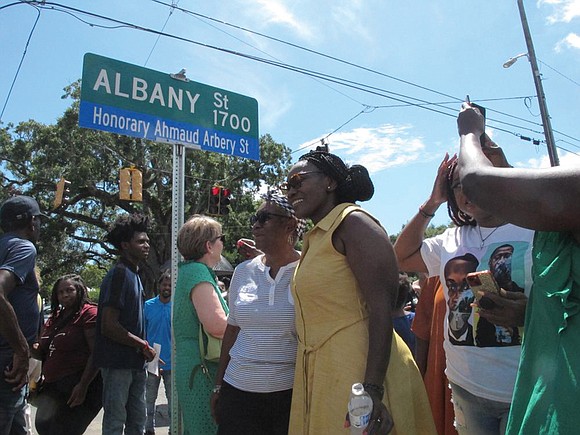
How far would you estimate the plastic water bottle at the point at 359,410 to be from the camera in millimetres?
1743

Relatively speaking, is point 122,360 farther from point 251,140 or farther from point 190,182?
point 190,182

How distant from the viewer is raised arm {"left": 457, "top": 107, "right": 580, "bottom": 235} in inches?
45.2

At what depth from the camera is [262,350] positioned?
97.0 inches

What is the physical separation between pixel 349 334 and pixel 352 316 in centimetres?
7

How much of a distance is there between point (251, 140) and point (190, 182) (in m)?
20.4

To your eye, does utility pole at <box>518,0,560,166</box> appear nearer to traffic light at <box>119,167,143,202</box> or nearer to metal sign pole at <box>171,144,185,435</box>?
traffic light at <box>119,167,143,202</box>

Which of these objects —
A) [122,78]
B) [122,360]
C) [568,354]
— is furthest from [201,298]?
[568,354]

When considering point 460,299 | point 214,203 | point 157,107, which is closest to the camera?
point 460,299

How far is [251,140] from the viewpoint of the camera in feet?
14.8

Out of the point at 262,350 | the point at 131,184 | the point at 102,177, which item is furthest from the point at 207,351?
the point at 102,177

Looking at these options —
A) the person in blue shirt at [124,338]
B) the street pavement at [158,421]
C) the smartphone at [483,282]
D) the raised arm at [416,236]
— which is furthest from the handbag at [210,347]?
the street pavement at [158,421]

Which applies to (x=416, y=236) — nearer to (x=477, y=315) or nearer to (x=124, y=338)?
(x=477, y=315)

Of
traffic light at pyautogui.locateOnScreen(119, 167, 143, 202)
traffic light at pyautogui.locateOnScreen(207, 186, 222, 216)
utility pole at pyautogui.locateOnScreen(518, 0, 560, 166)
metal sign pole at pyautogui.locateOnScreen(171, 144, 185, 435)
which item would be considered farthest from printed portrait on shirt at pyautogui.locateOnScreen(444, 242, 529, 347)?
utility pole at pyautogui.locateOnScreen(518, 0, 560, 166)

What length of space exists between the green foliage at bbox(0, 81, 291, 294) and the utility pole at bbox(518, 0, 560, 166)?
1350cm
